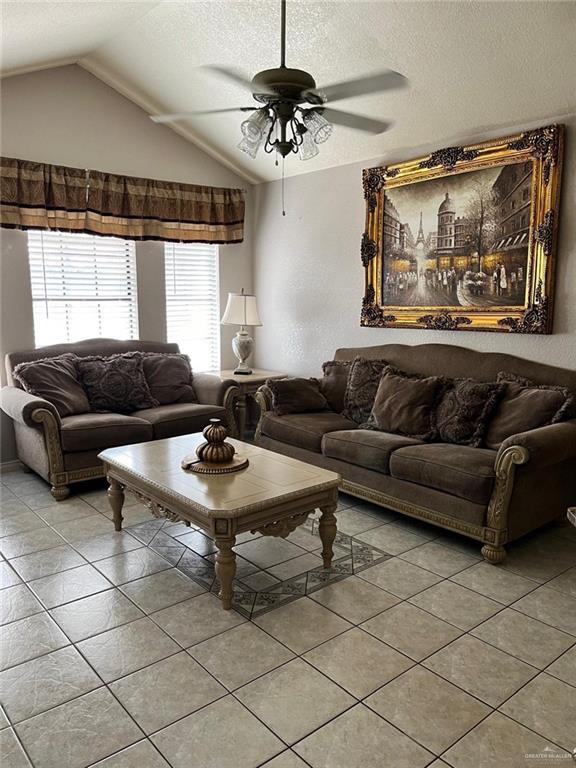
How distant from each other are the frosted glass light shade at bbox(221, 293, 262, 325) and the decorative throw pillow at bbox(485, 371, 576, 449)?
8.30ft

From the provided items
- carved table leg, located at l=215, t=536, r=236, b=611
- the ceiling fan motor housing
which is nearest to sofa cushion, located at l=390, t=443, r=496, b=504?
carved table leg, located at l=215, t=536, r=236, b=611

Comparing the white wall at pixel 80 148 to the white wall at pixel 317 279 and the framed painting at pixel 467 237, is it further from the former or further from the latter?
the framed painting at pixel 467 237

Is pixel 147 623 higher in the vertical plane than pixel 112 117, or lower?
lower

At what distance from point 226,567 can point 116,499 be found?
1.14 meters

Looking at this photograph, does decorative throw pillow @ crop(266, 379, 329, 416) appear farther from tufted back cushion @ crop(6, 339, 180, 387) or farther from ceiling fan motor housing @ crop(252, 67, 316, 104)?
ceiling fan motor housing @ crop(252, 67, 316, 104)

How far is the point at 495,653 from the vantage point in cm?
233

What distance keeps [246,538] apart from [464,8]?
3.12 m

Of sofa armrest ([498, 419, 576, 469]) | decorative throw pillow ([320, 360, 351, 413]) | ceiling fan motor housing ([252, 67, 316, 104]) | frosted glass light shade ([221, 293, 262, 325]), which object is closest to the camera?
ceiling fan motor housing ([252, 67, 316, 104])

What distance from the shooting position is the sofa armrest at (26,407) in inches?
153

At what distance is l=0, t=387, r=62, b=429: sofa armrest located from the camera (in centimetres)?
389

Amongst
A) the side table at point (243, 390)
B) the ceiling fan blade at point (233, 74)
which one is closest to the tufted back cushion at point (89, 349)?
the side table at point (243, 390)

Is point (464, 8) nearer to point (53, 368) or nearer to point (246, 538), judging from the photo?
point (246, 538)

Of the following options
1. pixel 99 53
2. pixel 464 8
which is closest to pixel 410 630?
pixel 464 8

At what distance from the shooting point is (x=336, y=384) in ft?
15.6
